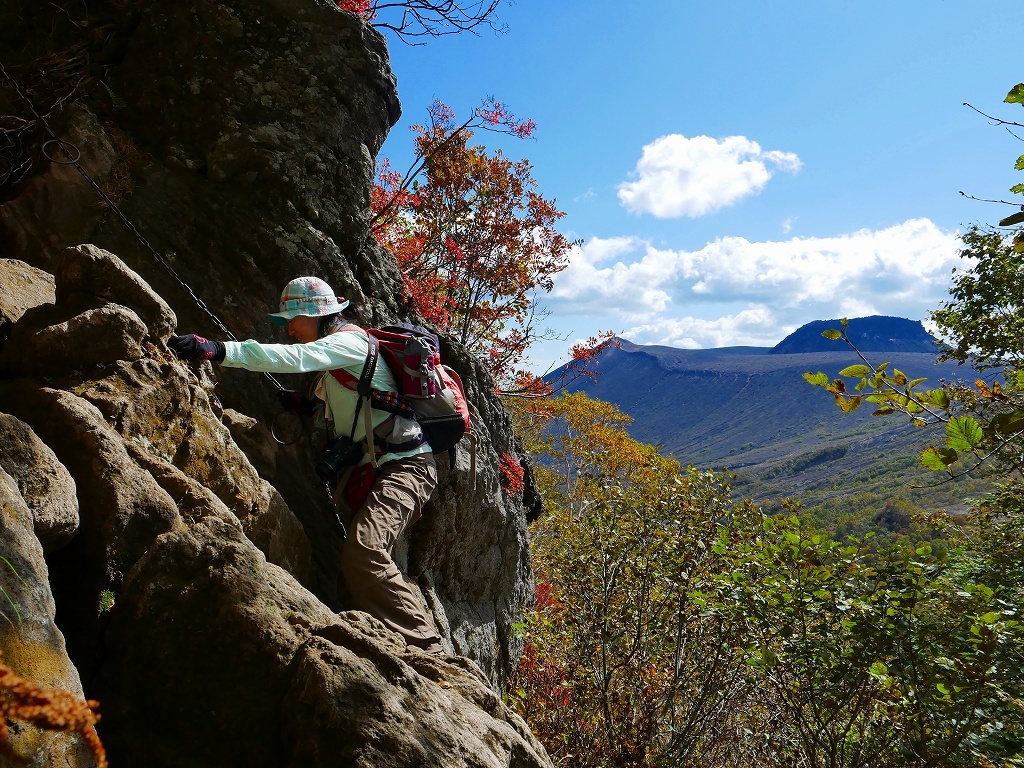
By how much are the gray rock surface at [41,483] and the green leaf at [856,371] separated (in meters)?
3.57

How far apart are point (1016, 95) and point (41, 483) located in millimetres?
4376

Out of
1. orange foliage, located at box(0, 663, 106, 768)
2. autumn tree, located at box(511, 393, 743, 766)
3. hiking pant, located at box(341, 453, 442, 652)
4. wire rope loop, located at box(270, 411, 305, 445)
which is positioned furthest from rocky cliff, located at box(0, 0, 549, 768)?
orange foliage, located at box(0, 663, 106, 768)

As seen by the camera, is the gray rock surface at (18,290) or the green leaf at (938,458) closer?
the green leaf at (938,458)

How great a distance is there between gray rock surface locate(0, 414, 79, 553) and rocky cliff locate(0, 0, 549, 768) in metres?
0.01

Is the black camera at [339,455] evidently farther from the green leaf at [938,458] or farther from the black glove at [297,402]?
the green leaf at [938,458]

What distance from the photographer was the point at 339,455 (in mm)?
5293

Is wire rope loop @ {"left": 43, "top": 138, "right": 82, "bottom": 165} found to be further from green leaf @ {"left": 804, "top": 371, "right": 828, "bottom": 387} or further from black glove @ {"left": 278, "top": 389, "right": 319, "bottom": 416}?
green leaf @ {"left": 804, "top": 371, "right": 828, "bottom": 387}

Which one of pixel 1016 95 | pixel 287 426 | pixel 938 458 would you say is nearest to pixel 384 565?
pixel 287 426

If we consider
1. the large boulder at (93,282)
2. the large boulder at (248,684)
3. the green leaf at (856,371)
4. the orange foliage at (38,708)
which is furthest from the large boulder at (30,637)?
the green leaf at (856,371)

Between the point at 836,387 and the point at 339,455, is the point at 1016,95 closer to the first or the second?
the point at 836,387

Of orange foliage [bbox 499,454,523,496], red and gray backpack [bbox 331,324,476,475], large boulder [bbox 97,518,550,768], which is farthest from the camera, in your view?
orange foliage [bbox 499,454,523,496]

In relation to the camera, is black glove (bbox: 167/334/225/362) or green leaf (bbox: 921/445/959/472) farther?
black glove (bbox: 167/334/225/362)

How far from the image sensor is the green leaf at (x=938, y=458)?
2850 mm

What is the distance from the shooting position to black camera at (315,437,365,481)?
528 centimetres
